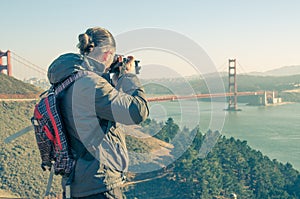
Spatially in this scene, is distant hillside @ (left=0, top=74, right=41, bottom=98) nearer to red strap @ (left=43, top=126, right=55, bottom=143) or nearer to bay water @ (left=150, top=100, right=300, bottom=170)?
bay water @ (left=150, top=100, right=300, bottom=170)

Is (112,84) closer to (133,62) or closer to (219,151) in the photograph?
(133,62)

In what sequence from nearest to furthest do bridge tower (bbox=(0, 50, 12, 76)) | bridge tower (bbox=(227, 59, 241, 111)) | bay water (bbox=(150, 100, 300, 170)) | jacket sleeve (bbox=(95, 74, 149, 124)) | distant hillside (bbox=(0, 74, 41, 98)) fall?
jacket sleeve (bbox=(95, 74, 149, 124))
distant hillside (bbox=(0, 74, 41, 98))
bay water (bbox=(150, 100, 300, 170))
bridge tower (bbox=(0, 50, 12, 76))
bridge tower (bbox=(227, 59, 241, 111))

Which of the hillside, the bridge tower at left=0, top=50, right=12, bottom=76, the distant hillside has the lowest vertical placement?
the hillside

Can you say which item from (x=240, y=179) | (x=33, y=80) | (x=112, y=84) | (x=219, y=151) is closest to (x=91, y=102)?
(x=112, y=84)

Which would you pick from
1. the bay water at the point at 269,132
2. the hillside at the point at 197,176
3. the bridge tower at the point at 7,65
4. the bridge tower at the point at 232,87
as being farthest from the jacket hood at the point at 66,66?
the bridge tower at the point at 232,87

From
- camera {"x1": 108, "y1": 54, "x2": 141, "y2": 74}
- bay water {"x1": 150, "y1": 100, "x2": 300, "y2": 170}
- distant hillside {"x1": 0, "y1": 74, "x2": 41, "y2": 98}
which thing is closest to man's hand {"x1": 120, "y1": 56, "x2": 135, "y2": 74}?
camera {"x1": 108, "y1": 54, "x2": 141, "y2": 74}

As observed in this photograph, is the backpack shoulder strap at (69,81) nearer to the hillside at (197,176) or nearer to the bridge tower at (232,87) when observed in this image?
the hillside at (197,176)

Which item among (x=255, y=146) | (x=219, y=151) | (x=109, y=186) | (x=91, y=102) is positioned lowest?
(x=255, y=146)

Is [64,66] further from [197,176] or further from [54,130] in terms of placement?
[197,176]
